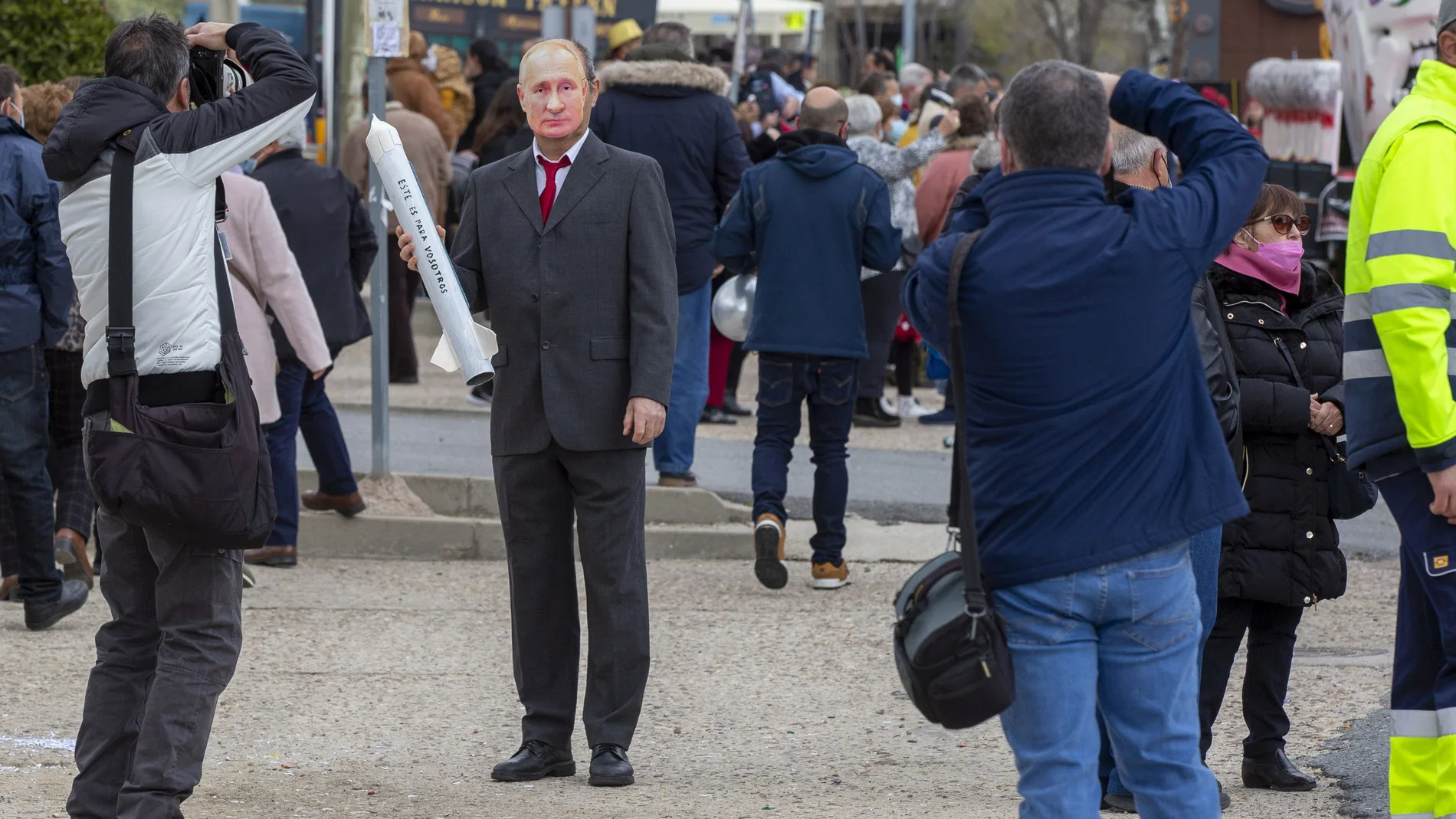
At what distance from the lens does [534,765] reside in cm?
523

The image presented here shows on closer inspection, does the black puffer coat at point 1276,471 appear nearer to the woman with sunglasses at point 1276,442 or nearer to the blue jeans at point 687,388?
the woman with sunglasses at point 1276,442

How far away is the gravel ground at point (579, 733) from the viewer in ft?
16.5

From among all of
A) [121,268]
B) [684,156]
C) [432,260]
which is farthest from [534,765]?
[684,156]

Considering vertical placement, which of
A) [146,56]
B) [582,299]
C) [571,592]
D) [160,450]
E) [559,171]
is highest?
[146,56]

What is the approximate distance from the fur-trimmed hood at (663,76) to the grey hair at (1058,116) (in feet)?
18.9

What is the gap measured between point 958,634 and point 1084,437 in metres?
0.43

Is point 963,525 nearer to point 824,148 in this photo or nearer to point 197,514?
point 197,514

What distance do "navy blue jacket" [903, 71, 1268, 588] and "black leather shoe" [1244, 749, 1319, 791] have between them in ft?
6.09

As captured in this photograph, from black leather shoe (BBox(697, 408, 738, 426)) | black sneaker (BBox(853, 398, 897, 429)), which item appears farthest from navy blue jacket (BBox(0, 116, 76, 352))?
black sneaker (BBox(853, 398, 897, 429))

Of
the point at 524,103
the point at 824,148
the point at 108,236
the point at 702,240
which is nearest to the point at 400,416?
the point at 702,240

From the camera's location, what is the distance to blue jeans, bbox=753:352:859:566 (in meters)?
7.84

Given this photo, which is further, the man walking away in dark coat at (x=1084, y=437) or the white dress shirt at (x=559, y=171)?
the white dress shirt at (x=559, y=171)

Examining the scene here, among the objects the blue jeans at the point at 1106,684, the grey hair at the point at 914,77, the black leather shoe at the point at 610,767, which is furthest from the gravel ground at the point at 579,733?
the grey hair at the point at 914,77

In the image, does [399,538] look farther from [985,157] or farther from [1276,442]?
[1276,442]
